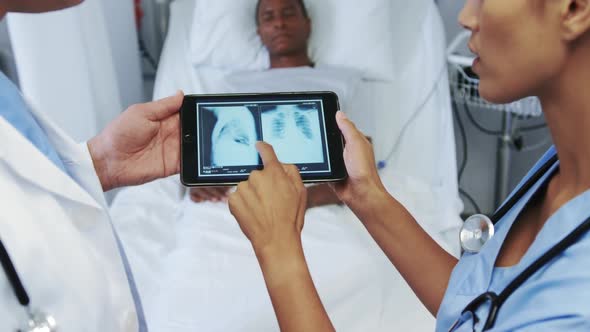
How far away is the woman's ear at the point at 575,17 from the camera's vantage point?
646 millimetres

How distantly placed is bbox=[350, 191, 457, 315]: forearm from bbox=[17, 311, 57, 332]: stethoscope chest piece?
0.49 meters

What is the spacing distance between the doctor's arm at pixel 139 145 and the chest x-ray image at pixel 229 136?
0.25 ft

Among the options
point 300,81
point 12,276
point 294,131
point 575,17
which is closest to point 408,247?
point 294,131

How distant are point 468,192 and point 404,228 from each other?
1.57 m

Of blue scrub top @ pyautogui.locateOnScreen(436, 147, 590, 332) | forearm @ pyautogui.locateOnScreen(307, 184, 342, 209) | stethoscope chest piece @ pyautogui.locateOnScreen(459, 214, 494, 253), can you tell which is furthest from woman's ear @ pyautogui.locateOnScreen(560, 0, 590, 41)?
forearm @ pyautogui.locateOnScreen(307, 184, 342, 209)

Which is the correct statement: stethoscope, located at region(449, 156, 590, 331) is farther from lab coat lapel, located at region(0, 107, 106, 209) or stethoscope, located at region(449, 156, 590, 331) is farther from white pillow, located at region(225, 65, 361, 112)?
white pillow, located at region(225, 65, 361, 112)

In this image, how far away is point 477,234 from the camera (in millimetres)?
908

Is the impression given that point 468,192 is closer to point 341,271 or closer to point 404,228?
point 341,271

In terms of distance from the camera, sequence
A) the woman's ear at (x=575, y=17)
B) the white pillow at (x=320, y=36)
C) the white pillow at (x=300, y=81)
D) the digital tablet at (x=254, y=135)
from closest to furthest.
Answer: the woman's ear at (x=575, y=17) < the digital tablet at (x=254, y=135) < the white pillow at (x=300, y=81) < the white pillow at (x=320, y=36)

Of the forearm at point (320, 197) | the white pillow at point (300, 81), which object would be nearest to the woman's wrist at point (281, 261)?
the forearm at point (320, 197)

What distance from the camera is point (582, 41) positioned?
0.68 metres

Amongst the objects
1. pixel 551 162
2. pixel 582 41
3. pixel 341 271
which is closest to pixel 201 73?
pixel 341 271

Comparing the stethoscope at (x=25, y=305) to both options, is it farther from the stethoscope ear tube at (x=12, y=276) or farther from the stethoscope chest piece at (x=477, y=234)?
the stethoscope chest piece at (x=477, y=234)

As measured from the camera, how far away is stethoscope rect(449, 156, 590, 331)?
691 millimetres
